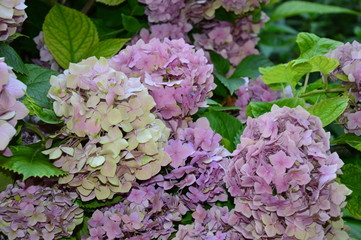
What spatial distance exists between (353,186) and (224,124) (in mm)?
205

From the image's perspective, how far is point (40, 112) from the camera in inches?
25.8

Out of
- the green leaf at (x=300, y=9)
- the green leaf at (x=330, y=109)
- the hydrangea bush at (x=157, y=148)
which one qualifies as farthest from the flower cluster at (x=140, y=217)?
the green leaf at (x=300, y=9)

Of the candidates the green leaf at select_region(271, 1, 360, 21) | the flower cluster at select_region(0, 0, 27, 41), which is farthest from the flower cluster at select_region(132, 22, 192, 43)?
the green leaf at select_region(271, 1, 360, 21)

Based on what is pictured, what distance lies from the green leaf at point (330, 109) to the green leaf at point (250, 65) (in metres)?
0.28

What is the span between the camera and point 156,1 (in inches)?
38.2

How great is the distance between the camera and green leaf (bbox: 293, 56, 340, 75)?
733 mm

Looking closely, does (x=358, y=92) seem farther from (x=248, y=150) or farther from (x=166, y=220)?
(x=166, y=220)

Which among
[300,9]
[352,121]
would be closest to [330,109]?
[352,121]

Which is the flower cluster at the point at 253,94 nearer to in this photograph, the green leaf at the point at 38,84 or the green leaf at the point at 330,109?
the green leaf at the point at 330,109

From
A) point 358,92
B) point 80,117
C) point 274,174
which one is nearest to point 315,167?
point 274,174

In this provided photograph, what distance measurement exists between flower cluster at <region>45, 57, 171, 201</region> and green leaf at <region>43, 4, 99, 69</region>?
0.21 metres

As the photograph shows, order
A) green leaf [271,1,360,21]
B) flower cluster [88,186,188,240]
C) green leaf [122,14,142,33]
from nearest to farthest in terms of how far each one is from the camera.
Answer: flower cluster [88,186,188,240], green leaf [122,14,142,33], green leaf [271,1,360,21]

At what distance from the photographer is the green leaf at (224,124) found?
2.69 feet

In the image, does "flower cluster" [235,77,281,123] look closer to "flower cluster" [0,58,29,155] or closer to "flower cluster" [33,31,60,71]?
"flower cluster" [33,31,60,71]
